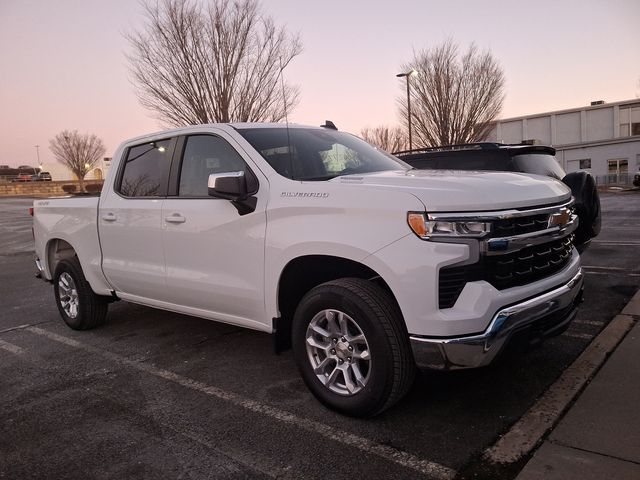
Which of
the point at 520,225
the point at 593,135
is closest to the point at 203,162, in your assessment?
the point at 520,225

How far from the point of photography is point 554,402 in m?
3.18

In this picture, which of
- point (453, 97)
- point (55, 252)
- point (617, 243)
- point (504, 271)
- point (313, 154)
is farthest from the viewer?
point (453, 97)

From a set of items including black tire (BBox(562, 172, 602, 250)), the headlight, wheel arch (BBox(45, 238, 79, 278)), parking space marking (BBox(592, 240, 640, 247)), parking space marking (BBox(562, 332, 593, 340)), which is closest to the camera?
the headlight

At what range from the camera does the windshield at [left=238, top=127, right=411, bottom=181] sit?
374 cm

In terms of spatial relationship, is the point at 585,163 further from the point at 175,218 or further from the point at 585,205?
the point at 175,218

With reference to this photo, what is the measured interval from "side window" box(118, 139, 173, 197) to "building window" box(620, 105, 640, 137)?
152 ft

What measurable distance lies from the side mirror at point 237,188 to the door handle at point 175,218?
0.56 meters

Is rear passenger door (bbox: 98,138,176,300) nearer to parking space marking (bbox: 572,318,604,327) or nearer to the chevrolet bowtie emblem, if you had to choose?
the chevrolet bowtie emblem

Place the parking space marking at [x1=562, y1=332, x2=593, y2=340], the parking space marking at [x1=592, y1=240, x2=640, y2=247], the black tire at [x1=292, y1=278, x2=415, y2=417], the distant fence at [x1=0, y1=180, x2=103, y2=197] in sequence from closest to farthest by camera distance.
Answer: the black tire at [x1=292, y1=278, x2=415, y2=417] < the parking space marking at [x1=562, y1=332, x2=593, y2=340] < the parking space marking at [x1=592, y1=240, x2=640, y2=247] < the distant fence at [x1=0, y1=180, x2=103, y2=197]

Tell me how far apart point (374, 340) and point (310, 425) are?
2.31ft

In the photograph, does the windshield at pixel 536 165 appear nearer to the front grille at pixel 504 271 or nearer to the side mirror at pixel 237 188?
the front grille at pixel 504 271

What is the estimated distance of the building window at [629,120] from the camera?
136ft

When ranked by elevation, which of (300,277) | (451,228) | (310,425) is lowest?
(310,425)

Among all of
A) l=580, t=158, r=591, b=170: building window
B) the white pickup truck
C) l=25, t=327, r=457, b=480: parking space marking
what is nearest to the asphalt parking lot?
l=25, t=327, r=457, b=480: parking space marking
